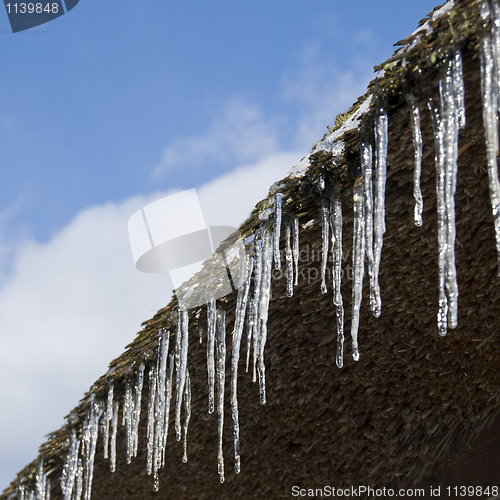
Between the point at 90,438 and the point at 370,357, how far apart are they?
2.04 metres

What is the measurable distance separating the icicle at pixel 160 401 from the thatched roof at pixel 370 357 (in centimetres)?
6

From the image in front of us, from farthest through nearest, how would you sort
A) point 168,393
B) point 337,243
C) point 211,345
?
point 168,393 → point 211,345 → point 337,243

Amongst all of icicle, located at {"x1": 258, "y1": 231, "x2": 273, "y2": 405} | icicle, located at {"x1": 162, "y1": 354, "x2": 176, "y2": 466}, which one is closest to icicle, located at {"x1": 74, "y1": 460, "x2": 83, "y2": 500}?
icicle, located at {"x1": 162, "y1": 354, "x2": 176, "y2": 466}

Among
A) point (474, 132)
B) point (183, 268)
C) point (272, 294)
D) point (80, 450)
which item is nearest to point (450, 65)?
point (474, 132)

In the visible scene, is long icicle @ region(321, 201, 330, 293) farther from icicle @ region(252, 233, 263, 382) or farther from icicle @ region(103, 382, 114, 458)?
icicle @ region(103, 382, 114, 458)

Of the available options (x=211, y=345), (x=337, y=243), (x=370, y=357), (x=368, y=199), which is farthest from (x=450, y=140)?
(x=211, y=345)

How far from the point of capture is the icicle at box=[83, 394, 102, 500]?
3287 millimetres

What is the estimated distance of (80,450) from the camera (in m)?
3.56

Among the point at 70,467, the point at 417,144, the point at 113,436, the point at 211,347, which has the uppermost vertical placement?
the point at 417,144

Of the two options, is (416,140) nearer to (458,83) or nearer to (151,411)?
(458,83)

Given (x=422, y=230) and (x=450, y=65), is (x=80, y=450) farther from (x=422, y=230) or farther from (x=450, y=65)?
(x=450, y=65)

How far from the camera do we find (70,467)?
3.51 metres

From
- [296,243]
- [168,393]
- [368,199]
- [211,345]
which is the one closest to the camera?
[368,199]

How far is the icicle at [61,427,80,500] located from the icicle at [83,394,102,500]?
71mm
